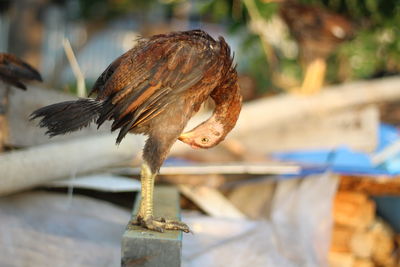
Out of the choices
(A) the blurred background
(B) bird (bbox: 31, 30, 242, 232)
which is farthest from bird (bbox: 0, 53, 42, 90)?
(B) bird (bbox: 31, 30, 242, 232)

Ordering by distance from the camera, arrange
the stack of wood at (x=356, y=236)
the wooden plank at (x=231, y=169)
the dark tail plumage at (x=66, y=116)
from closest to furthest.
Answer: the dark tail plumage at (x=66, y=116)
the wooden plank at (x=231, y=169)
the stack of wood at (x=356, y=236)

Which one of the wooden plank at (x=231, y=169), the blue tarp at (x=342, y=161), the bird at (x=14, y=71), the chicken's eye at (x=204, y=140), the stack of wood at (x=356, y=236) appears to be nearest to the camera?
the chicken's eye at (x=204, y=140)

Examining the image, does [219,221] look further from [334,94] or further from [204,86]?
[334,94]

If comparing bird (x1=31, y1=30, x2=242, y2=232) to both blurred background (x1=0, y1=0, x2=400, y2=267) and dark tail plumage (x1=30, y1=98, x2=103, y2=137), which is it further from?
blurred background (x1=0, y1=0, x2=400, y2=267)

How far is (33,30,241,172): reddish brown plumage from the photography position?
2508 millimetres

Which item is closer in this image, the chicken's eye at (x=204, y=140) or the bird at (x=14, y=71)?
the chicken's eye at (x=204, y=140)

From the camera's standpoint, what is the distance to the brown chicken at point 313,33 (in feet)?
19.7

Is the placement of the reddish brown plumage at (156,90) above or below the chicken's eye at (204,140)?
above

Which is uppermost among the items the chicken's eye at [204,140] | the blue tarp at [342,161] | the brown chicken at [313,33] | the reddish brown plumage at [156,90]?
the brown chicken at [313,33]

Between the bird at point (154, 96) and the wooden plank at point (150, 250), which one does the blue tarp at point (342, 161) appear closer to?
the bird at point (154, 96)

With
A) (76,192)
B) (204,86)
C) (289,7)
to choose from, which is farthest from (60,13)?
(204,86)

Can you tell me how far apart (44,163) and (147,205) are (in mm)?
1187

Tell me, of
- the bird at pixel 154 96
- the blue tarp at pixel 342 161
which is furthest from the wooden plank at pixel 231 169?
the bird at pixel 154 96

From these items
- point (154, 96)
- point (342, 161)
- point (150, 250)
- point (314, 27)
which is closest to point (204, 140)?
point (154, 96)
